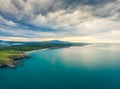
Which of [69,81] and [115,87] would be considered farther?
[69,81]

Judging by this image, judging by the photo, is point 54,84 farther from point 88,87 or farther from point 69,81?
point 88,87

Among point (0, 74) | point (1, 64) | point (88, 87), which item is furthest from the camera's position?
point (1, 64)

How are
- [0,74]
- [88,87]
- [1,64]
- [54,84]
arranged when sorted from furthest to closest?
[1,64]
[0,74]
[54,84]
[88,87]

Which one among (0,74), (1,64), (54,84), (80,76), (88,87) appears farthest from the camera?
(1,64)

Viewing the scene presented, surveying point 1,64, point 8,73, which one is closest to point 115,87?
point 8,73

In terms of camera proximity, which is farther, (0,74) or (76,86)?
(0,74)

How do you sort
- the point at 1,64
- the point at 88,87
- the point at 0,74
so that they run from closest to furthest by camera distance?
the point at 88,87 → the point at 0,74 → the point at 1,64

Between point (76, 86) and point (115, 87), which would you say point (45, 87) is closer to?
point (76, 86)

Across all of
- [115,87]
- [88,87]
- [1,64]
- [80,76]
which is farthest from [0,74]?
[115,87]
